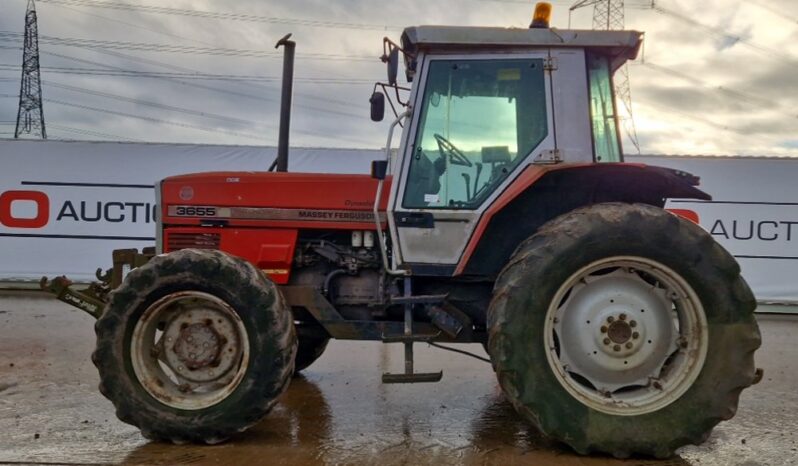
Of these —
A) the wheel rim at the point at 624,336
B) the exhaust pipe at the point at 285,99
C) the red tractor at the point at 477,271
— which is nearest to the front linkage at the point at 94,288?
the red tractor at the point at 477,271

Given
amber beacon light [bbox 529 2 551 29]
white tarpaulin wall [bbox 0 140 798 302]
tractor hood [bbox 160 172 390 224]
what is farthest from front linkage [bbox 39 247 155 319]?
white tarpaulin wall [bbox 0 140 798 302]

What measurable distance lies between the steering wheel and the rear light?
5.17 feet

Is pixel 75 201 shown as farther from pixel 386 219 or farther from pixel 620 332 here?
pixel 620 332

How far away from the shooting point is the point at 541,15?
3.98 m

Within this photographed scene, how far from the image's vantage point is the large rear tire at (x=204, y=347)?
3.50 m

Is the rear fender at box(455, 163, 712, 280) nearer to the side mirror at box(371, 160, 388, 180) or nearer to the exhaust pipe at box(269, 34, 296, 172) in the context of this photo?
the side mirror at box(371, 160, 388, 180)

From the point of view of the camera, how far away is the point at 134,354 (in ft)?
11.9

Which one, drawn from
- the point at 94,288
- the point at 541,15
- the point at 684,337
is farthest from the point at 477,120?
the point at 94,288

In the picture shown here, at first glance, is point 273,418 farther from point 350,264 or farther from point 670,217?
point 670,217

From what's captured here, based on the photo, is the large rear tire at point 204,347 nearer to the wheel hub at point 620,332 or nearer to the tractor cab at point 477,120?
the tractor cab at point 477,120

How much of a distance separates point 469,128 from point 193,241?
6.45 feet

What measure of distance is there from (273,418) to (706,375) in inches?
103

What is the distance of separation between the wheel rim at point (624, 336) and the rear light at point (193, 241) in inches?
87.3

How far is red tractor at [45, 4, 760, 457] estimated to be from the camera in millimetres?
3363
